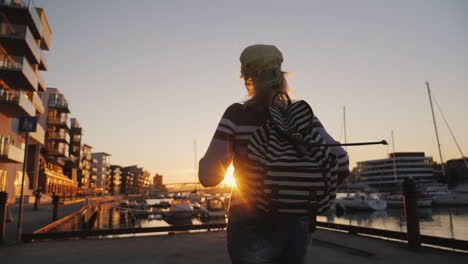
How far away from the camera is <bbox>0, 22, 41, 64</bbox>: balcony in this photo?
27656 millimetres

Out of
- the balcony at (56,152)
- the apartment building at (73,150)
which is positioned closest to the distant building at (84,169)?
the apartment building at (73,150)

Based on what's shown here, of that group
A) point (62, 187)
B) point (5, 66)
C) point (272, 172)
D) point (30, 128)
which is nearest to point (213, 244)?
point (30, 128)

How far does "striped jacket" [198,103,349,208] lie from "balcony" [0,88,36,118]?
31114mm

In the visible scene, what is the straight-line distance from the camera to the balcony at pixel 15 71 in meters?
26.8

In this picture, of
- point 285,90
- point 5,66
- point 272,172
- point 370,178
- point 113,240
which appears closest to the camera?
point 272,172

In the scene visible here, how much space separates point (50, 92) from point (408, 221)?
68.6 metres

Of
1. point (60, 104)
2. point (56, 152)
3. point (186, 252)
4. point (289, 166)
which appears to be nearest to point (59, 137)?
point (56, 152)

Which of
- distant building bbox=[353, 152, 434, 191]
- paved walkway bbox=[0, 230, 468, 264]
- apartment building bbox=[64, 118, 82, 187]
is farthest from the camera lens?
distant building bbox=[353, 152, 434, 191]

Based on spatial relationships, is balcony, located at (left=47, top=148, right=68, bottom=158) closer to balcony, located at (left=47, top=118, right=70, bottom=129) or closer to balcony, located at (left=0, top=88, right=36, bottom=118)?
balcony, located at (left=47, top=118, right=70, bottom=129)

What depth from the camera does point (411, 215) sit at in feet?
22.7

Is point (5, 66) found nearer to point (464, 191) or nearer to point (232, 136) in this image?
point (232, 136)

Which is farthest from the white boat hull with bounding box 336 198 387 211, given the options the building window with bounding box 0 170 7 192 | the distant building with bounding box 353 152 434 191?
the distant building with bounding box 353 152 434 191

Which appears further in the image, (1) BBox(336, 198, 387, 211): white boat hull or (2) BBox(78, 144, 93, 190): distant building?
(2) BBox(78, 144, 93, 190): distant building

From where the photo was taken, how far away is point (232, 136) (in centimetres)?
168
